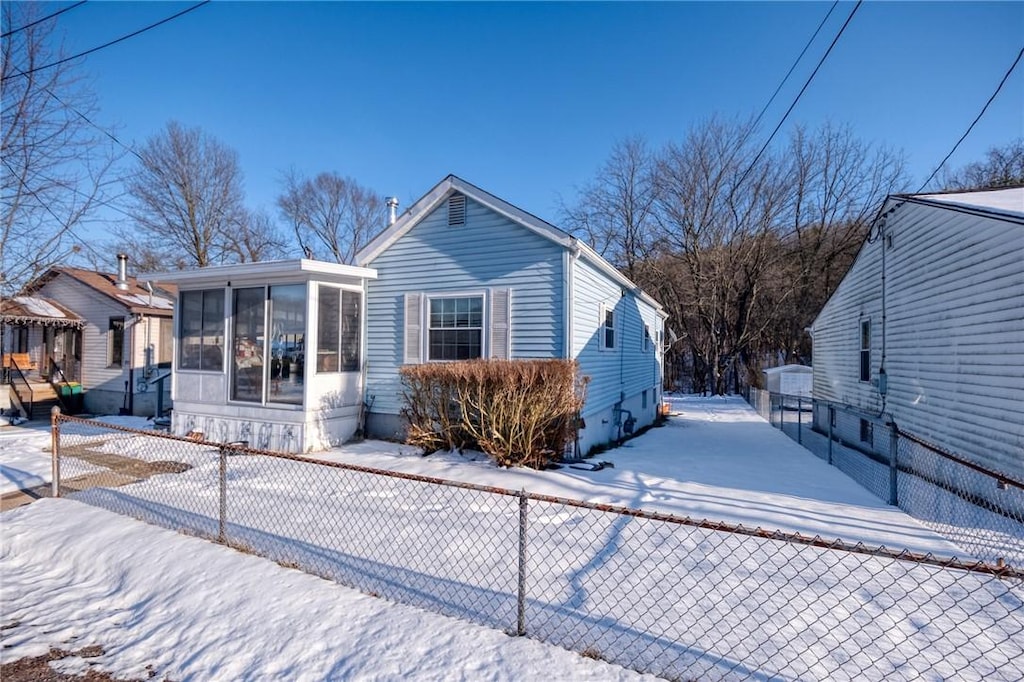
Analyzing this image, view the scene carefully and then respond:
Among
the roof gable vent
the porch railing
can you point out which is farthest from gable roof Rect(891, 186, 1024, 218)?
the porch railing

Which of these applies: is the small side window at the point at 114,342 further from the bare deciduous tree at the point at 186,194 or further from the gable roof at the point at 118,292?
the bare deciduous tree at the point at 186,194

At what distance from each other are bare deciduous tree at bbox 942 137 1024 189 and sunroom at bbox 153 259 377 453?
75.4 feet

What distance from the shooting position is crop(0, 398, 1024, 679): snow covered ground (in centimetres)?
272

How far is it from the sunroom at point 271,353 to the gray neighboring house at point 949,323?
9.51 m

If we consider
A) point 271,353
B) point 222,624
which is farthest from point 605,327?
point 222,624

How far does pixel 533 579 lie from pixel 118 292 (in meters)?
17.1

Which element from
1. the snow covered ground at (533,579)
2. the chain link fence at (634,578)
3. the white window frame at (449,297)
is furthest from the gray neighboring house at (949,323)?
the white window frame at (449,297)

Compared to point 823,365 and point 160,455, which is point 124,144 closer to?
point 160,455

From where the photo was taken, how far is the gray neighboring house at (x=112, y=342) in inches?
556

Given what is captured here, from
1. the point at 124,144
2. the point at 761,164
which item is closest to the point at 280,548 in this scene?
the point at 124,144

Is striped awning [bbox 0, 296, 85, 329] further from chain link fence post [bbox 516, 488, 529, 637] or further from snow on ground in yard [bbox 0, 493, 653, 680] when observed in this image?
chain link fence post [bbox 516, 488, 529, 637]

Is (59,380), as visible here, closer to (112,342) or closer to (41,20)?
(112,342)

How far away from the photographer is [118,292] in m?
15.0

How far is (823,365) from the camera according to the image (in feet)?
45.0
